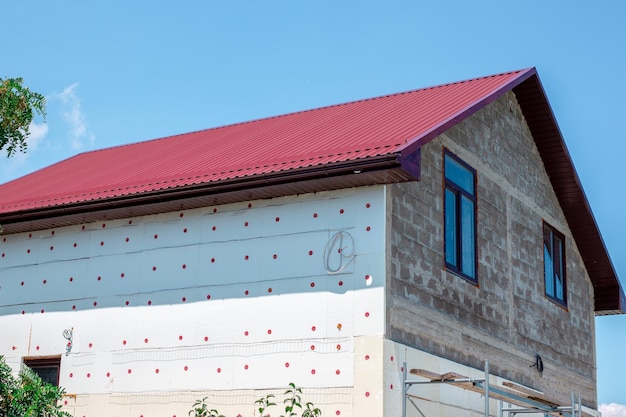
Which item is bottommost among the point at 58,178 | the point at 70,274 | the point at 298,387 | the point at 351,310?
the point at 298,387

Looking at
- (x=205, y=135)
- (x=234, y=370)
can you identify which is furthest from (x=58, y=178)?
(x=234, y=370)

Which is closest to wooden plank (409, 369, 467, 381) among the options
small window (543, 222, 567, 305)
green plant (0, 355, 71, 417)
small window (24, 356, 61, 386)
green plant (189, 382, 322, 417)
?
green plant (189, 382, 322, 417)

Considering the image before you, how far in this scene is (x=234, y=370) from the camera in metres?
14.9

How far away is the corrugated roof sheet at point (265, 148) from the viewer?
14.8 m

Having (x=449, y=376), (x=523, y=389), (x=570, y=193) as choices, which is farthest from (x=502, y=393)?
(x=570, y=193)

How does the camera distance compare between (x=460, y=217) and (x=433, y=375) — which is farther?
(x=460, y=217)

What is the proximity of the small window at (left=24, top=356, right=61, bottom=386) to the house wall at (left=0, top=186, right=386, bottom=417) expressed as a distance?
0.16m

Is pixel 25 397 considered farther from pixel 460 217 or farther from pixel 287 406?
pixel 460 217

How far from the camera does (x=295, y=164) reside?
569 inches

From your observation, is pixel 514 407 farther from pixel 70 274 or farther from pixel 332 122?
pixel 70 274

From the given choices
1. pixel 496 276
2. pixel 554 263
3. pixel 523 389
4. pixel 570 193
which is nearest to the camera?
pixel 523 389

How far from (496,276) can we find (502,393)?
2.58m

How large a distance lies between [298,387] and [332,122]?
17.9 ft

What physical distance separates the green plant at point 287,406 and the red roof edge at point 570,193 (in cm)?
779
